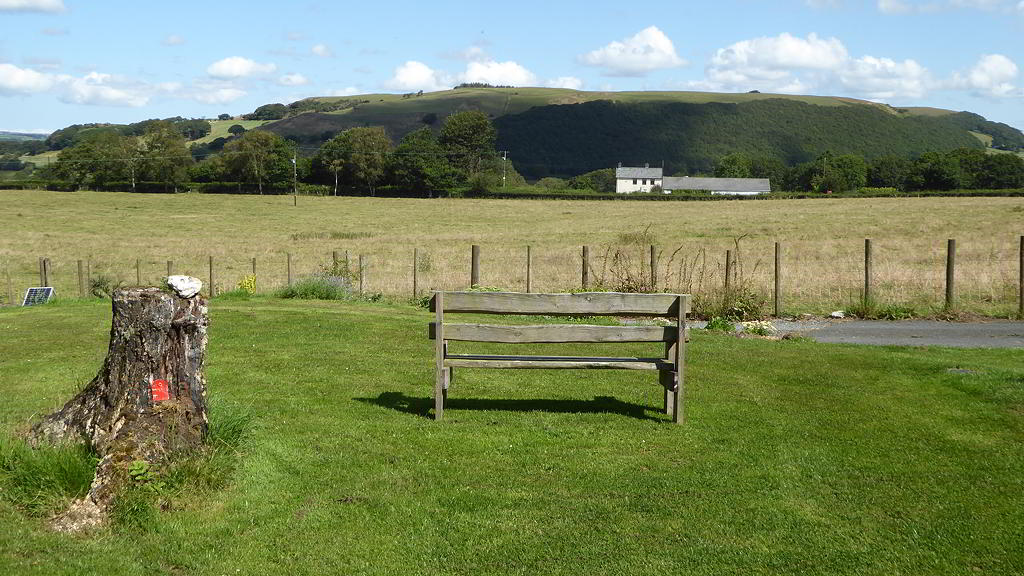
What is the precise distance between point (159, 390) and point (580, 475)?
3.32m

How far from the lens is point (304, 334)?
14.8 m

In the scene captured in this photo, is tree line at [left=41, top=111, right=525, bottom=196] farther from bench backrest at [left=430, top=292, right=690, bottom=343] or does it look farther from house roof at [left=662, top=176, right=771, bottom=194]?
bench backrest at [left=430, top=292, right=690, bottom=343]

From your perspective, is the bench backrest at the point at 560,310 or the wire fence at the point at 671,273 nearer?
the bench backrest at the point at 560,310

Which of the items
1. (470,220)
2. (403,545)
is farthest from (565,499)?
(470,220)

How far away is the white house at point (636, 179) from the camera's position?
554 ft

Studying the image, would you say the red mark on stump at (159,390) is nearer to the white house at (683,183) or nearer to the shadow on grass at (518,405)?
the shadow on grass at (518,405)

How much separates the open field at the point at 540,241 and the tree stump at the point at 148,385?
47.1 ft

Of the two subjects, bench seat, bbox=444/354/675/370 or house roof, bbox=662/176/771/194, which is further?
house roof, bbox=662/176/771/194

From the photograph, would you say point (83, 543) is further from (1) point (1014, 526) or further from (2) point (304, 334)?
(2) point (304, 334)

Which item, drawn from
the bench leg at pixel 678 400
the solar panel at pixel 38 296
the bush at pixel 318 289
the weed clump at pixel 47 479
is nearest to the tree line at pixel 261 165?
the solar panel at pixel 38 296

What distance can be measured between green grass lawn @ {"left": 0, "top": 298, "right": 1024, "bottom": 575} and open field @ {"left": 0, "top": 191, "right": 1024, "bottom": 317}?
9.82 m

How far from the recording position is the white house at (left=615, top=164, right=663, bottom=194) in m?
169

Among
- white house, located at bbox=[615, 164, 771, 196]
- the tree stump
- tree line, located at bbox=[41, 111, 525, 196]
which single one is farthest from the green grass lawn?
white house, located at bbox=[615, 164, 771, 196]

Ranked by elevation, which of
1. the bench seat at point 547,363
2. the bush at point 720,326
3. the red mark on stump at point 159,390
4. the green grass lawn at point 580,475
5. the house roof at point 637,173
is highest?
the house roof at point 637,173
